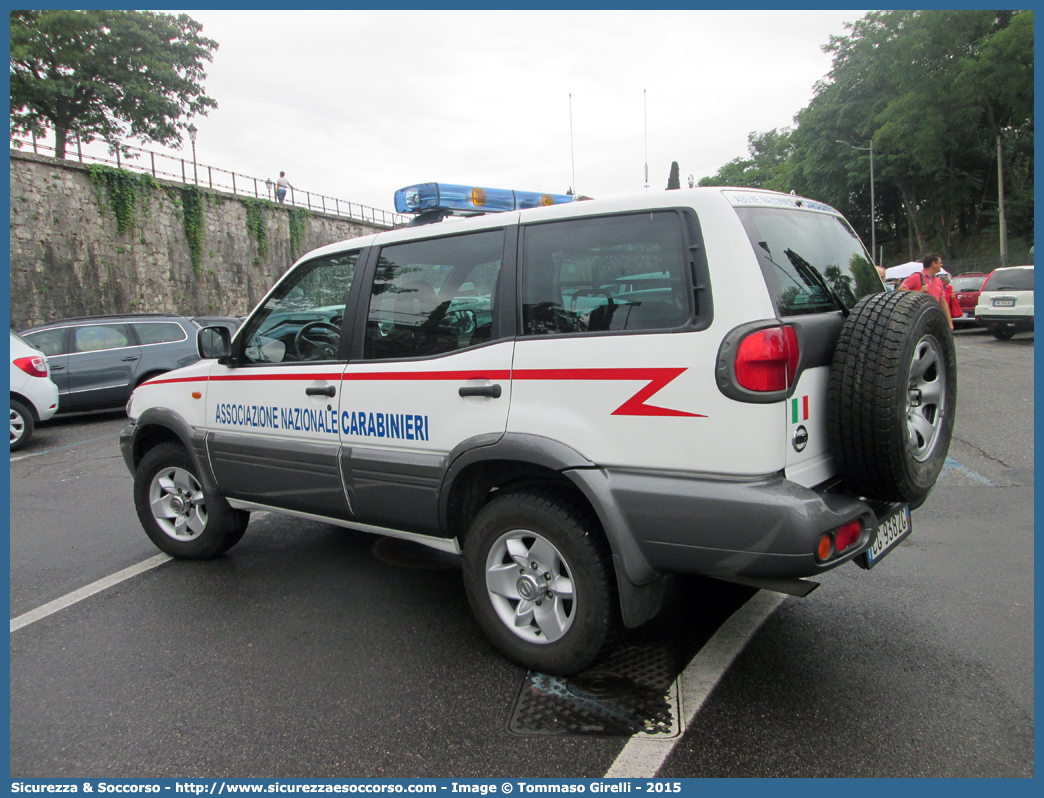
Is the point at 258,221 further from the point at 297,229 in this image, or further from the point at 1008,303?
the point at 1008,303

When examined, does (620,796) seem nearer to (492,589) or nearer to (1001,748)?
(492,589)

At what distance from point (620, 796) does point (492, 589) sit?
1003 mm

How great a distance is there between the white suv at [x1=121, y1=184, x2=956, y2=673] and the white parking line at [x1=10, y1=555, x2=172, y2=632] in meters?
1.46

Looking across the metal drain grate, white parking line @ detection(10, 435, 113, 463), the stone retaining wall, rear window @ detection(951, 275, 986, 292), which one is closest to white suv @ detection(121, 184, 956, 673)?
the metal drain grate

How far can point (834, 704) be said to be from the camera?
2.69m

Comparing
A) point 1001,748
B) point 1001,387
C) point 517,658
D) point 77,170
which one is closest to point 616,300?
point 517,658

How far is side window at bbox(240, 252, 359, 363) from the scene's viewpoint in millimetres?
3709

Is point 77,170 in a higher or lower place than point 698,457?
higher

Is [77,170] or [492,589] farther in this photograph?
[77,170]

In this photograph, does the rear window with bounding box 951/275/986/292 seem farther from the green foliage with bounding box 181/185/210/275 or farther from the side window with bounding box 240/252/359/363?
the green foliage with bounding box 181/185/210/275

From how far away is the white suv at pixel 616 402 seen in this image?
2473mm

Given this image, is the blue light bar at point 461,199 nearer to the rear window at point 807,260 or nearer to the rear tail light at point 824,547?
the rear window at point 807,260

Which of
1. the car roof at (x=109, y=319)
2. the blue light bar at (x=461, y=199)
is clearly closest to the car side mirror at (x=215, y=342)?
the blue light bar at (x=461, y=199)

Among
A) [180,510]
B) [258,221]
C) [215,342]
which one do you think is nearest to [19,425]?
[180,510]
